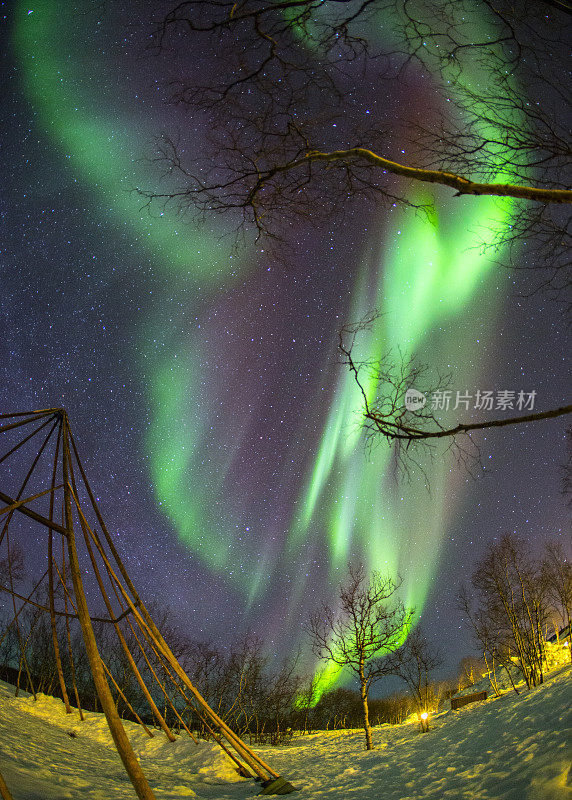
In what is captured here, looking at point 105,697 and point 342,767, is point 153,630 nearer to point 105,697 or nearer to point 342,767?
point 105,697

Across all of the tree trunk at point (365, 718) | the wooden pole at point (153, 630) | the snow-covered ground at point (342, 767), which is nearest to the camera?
the snow-covered ground at point (342, 767)

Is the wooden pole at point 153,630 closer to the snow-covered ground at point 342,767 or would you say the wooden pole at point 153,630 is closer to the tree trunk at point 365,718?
the snow-covered ground at point 342,767

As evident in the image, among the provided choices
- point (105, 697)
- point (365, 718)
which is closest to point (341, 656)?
point (365, 718)

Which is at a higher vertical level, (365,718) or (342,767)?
(342,767)

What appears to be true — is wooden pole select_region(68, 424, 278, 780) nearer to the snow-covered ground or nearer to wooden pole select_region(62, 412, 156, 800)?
the snow-covered ground

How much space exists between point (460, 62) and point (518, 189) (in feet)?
4.59

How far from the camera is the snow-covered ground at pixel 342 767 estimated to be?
3.99 meters

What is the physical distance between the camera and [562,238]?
289cm

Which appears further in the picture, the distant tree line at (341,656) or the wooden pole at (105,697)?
the distant tree line at (341,656)

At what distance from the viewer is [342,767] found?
32.8 feet

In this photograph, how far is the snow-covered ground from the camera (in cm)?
399

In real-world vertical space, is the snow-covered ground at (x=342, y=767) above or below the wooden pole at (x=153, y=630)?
below

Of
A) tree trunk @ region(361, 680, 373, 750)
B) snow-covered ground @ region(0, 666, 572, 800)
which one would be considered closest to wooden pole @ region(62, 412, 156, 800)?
snow-covered ground @ region(0, 666, 572, 800)

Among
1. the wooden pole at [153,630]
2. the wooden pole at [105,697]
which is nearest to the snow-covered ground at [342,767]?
the wooden pole at [153,630]
